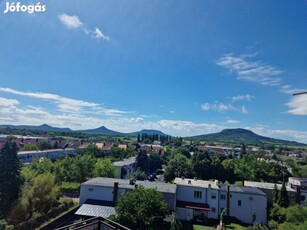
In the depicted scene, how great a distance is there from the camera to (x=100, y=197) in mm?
28953

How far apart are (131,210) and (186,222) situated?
1050 cm

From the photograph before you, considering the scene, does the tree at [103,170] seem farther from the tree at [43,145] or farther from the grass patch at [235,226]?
the tree at [43,145]

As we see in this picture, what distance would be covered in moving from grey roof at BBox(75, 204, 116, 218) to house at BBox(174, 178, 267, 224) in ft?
27.2

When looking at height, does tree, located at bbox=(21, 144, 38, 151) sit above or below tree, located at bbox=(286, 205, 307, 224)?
above

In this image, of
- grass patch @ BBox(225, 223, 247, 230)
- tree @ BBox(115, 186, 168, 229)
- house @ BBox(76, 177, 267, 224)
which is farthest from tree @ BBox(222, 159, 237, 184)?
tree @ BBox(115, 186, 168, 229)

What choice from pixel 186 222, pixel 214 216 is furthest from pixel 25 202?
pixel 214 216

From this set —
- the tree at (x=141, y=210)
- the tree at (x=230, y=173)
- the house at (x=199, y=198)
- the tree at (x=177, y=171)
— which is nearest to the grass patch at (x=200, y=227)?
the house at (x=199, y=198)

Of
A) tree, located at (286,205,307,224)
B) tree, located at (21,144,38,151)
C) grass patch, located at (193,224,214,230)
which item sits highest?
tree, located at (21,144,38,151)

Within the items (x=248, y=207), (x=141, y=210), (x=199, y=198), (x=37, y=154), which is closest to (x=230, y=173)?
(x=248, y=207)

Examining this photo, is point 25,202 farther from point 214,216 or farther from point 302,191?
point 302,191

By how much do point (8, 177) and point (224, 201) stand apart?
79.3 ft

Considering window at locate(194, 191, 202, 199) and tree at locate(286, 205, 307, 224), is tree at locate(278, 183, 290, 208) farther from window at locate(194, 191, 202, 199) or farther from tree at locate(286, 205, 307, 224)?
window at locate(194, 191, 202, 199)

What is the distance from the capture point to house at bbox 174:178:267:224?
29953 millimetres

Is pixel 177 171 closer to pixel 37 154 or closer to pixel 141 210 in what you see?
pixel 141 210
